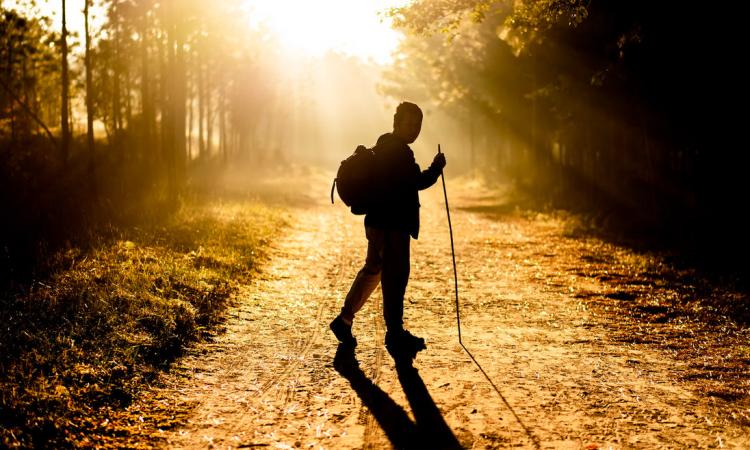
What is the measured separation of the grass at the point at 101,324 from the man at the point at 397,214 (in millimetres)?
1953

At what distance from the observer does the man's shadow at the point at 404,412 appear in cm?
445

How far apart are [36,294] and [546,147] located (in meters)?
24.8

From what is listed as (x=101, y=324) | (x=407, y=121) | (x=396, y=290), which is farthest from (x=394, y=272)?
(x=101, y=324)

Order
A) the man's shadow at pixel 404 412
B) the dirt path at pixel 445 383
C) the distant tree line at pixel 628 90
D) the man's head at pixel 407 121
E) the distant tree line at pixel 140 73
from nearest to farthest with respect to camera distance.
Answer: the man's shadow at pixel 404 412 < the dirt path at pixel 445 383 < the man's head at pixel 407 121 < the distant tree line at pixel 628 90 < the distant tree line at pixel 140 73

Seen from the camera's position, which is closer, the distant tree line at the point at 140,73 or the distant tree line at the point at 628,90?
the distant tree line at the point at 628,90

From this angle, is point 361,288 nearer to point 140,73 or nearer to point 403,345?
point 403,345

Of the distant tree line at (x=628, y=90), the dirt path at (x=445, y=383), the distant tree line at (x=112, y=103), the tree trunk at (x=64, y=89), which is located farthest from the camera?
the tree trunk at (x=64, y=89)

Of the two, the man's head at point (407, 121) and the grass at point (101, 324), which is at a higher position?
the man's head at point (407, 121)

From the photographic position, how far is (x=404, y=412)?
4.96 meters

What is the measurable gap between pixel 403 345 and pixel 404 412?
5.06ft

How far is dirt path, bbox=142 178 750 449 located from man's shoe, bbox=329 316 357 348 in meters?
0.10

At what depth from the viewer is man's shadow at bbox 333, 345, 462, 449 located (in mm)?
4445

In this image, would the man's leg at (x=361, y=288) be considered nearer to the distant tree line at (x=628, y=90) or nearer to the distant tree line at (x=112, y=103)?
the distant tree line at (x=112, y=103)

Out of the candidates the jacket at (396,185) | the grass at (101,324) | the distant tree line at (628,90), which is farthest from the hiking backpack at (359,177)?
the distant tree line at (628,90)
